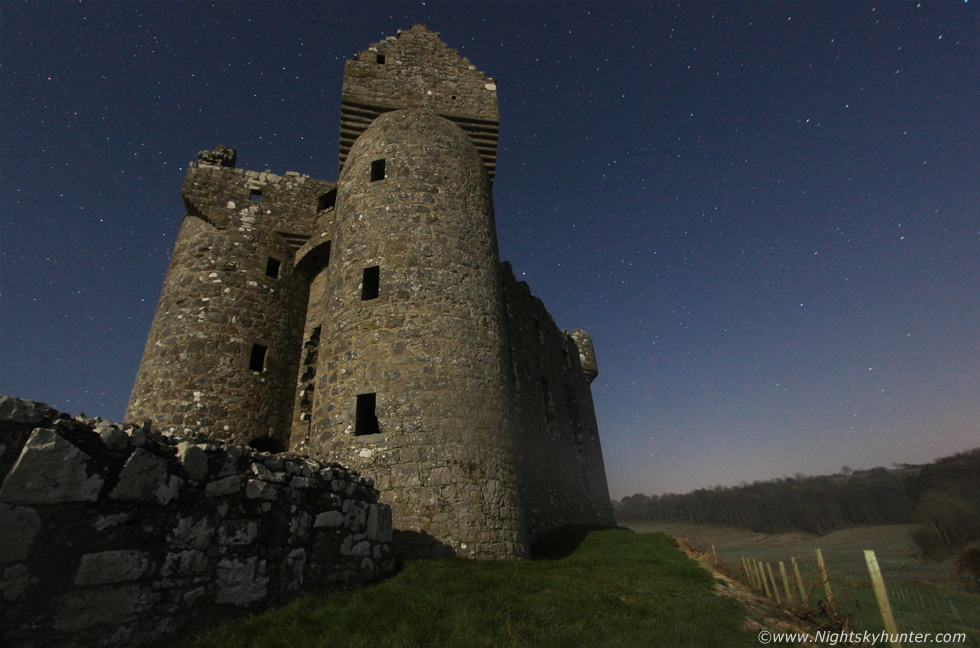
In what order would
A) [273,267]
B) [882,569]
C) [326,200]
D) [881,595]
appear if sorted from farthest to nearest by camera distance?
[882,569] → [326,200] → [273,267] → [881,595]

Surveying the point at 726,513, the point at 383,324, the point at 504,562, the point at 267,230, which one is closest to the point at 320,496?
the point at 504,562

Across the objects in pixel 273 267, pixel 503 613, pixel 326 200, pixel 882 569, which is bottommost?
pixel 882 569

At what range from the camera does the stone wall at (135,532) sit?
120 inches

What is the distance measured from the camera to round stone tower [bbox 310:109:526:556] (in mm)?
7898

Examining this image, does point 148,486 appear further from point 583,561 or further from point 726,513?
point 726,513

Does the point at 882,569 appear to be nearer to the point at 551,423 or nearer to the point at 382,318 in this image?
the point at 551,423

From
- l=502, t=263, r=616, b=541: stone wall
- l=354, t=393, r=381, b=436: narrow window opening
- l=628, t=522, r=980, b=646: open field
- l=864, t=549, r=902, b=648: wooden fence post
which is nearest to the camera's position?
l=864, t=549, r=902, b=648: wooden fence post

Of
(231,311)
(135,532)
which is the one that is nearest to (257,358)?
(231,311)

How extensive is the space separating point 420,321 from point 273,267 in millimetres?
7165

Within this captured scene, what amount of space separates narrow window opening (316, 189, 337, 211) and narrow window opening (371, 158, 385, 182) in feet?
14.3

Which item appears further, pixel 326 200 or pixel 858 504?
pixel 858 504

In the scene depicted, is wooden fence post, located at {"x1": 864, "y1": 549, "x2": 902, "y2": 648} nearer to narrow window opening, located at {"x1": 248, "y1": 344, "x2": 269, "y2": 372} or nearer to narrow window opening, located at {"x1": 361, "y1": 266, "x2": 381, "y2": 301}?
narrow window opening, located at {"x1": 361, "y1": 266, "x2": 381, "y2": 301}

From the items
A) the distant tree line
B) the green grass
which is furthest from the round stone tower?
the distant tree line

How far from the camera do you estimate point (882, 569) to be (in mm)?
41625
